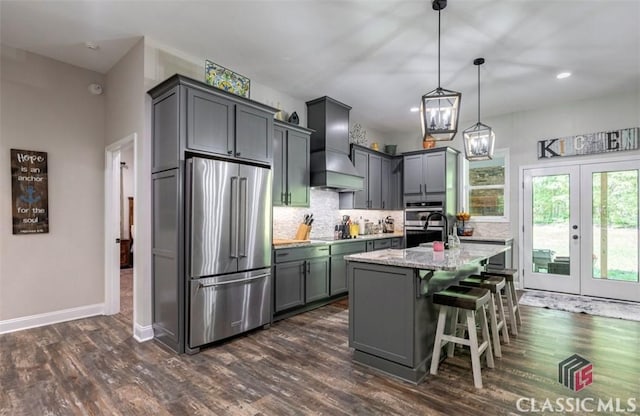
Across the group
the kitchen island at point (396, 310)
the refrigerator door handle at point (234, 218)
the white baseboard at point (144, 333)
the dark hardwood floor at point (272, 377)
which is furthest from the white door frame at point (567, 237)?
the white baseboard at point (144, 333)

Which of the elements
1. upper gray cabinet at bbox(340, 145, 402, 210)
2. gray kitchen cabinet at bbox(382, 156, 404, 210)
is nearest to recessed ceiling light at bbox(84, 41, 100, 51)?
upper gray cabinet at bbox(340, 145, 402, 210)

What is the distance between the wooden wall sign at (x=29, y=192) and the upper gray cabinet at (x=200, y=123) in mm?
1536

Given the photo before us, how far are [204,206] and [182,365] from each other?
1.42 metres

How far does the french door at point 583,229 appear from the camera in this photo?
16.1 ft

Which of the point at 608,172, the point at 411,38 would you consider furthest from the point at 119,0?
the point at 608,172

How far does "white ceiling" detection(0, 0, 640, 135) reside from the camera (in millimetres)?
2895

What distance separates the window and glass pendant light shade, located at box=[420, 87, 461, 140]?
3763mm

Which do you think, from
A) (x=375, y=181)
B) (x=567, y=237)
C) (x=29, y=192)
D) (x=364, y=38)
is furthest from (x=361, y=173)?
(x=29, y=192)

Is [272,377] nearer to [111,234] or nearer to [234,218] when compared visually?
[234,218]

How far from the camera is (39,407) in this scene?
2238 millimetres

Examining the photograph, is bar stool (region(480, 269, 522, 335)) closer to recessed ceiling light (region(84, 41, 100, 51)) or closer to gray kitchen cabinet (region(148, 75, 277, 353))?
gray kitchen cabinet (region(148, 75, 277, 353))

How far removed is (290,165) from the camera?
4.62 m

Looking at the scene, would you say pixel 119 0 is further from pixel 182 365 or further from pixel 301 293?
pixel 301 293

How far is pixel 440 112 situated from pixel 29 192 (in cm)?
445
